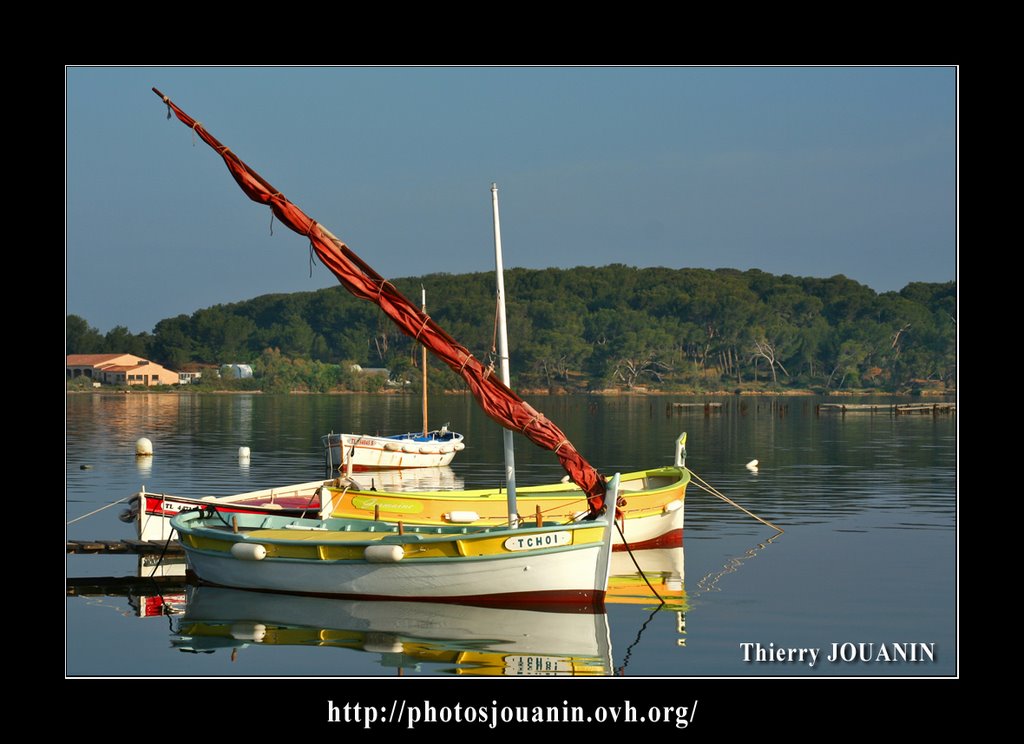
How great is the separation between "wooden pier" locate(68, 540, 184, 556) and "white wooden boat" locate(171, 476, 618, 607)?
15.3 feet

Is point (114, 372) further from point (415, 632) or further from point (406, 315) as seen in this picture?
point (415, 632)

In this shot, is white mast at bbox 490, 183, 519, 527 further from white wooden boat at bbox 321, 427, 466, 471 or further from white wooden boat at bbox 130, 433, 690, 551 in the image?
white wooden boat at bbox 321, 427, 466, 471

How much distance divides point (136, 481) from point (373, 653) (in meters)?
29.4

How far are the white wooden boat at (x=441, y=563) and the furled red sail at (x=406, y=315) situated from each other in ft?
3.65

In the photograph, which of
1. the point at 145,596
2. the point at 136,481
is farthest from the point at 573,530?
the point at 136,481

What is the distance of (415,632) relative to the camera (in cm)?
2145

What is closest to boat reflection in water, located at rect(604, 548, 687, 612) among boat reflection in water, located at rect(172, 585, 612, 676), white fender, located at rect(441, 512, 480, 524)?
boat reflection in water, located at rect(172, 585, 612, 676)

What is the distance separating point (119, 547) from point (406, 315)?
10.1m

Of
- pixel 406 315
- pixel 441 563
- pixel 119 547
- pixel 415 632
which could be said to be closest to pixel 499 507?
pixel 441 563

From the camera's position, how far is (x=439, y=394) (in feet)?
590

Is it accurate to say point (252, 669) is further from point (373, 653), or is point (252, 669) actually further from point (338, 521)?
point (338, 521)

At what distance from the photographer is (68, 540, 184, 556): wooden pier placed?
28594 millimetres

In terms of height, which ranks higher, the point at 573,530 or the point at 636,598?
the point at 573,530

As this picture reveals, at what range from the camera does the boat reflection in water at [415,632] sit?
1964 centimetres
